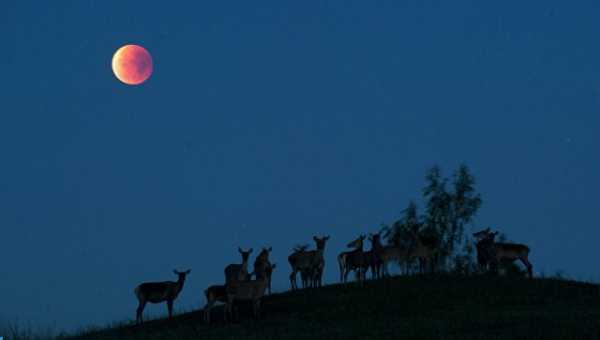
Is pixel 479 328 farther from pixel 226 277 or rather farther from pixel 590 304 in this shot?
pixel 226 277

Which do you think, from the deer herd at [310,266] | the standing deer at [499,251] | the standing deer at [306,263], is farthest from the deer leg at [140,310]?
the standing deer at [499,251]

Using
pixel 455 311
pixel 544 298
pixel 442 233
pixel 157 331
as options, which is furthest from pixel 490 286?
pixel 442 233

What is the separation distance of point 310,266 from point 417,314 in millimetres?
8536

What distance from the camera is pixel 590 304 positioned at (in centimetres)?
2886

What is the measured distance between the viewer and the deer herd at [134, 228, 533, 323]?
29.1 metres

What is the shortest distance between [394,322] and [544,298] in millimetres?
6722

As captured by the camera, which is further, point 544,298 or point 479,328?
point 544,298

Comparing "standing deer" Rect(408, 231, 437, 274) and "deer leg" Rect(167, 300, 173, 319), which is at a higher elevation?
"standing deer" Rect(408, 231, 437, 274)

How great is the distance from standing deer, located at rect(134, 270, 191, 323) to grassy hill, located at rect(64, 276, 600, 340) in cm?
109

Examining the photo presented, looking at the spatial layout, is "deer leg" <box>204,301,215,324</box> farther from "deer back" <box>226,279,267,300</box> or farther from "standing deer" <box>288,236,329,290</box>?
"standing deer" <box>288,236,329,290</box>

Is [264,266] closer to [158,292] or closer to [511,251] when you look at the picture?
[158,292]

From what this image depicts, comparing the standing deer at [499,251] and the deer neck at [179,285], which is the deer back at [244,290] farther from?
the standing deer at [499,251]

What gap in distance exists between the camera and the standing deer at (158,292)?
32062 mm

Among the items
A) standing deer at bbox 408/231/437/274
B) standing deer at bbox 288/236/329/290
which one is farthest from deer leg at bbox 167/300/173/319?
standing deer at bbox 408/231/437/274
